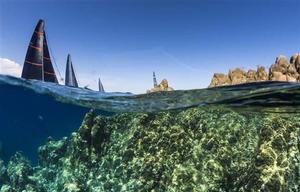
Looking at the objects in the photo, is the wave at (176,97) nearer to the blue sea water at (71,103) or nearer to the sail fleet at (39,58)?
the blue sea water at (71,103)

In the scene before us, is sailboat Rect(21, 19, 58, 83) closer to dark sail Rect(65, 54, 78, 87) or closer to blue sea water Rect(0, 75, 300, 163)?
dark sail Rect(65, 54, 78, 87)

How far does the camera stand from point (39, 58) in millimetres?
30125

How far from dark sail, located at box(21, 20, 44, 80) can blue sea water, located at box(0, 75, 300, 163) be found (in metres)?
6.67

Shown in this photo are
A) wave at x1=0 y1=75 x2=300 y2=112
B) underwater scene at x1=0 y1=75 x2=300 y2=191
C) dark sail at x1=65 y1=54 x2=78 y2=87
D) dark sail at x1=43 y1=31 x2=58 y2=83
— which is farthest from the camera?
dark sail at x1=65 y1=54 x2=78 y2=87

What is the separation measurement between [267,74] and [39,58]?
18790 mm

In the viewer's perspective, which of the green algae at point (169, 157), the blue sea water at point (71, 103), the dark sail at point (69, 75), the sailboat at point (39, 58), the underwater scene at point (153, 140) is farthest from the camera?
the dark sail at point (69, 75)

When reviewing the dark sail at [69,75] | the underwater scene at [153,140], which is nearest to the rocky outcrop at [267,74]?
the underwater scene at [153,140]

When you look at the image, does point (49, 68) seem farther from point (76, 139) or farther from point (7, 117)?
point (76, 139)

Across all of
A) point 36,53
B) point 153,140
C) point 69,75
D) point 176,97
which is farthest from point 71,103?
point 69,75

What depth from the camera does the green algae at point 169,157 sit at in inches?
532

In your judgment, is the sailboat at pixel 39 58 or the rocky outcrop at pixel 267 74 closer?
the rocky outcrop at pixel 267 74

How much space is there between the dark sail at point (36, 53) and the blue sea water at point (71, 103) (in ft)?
21.9

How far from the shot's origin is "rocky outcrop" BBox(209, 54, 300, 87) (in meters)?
27.4

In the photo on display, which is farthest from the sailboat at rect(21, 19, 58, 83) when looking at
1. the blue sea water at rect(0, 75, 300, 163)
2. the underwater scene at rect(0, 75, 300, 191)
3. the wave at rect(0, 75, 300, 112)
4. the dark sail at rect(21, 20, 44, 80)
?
the wave at rect(0, 75, 300, 112)
